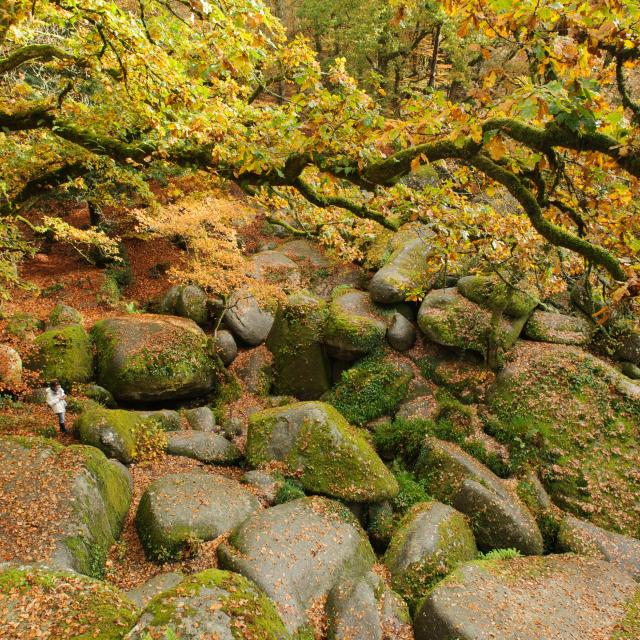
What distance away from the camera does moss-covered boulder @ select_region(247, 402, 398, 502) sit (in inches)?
400

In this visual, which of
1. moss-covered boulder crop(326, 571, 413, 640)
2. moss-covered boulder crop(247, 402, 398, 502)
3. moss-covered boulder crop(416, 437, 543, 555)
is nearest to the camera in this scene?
moss-covered boulder crop(326, 571, 413, 640)

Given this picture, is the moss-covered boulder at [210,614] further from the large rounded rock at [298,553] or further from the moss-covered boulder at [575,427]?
Answer: the moss-covered boulder at [575,427]

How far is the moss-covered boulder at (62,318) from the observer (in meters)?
15.2

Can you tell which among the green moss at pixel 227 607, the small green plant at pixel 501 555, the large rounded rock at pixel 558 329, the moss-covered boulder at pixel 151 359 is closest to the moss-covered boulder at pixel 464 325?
the large rounded rock at pixel 558 329

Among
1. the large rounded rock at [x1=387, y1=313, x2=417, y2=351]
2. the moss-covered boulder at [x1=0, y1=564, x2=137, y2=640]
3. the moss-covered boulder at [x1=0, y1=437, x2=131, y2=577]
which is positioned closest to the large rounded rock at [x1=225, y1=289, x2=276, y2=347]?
the large rounded rock at [x1=387, y1=313, x2=417, y2=351]

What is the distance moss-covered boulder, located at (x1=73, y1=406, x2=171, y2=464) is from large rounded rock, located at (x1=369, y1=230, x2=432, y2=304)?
28.7ft

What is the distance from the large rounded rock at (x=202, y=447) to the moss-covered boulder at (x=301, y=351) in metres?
4.57

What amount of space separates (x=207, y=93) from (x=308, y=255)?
14.7m

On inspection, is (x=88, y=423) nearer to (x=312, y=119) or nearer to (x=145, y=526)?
(x=145, y=526)

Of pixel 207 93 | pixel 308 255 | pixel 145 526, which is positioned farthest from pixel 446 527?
pixel 308 255

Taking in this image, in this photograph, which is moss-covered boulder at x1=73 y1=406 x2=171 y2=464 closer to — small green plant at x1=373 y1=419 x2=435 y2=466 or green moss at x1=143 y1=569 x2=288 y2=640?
small green plant at x1=373 y1=419 x2=435 y2=466

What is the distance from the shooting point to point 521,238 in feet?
22.7

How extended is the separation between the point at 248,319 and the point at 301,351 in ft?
9.34

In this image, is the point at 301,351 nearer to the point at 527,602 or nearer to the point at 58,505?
the point at 58,505
